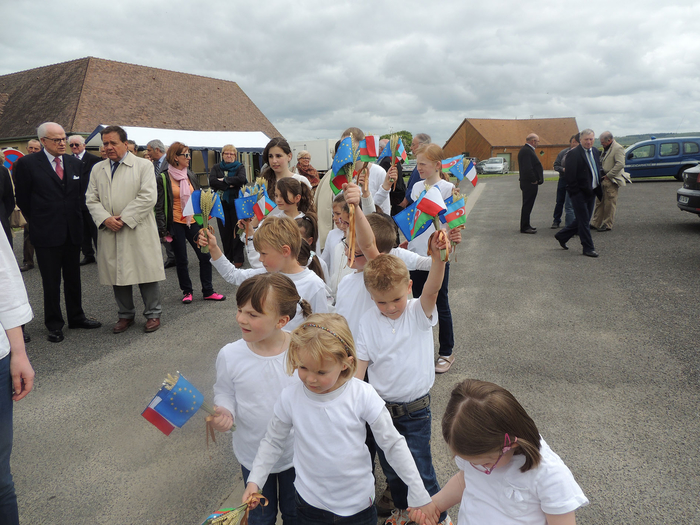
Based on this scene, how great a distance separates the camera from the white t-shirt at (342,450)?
66.9 inches

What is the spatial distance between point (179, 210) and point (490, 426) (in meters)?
5.53

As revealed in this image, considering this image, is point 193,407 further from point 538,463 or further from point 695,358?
point 695,358

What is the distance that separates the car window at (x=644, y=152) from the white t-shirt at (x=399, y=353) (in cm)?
2063

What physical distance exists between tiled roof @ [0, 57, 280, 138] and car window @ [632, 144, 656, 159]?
25.8m

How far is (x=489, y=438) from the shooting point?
1375 mm

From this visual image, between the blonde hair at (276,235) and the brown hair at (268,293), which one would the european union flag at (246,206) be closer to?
the blonde hair at (276,235)

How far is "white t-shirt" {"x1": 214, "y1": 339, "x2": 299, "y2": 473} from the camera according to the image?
197 centimetres

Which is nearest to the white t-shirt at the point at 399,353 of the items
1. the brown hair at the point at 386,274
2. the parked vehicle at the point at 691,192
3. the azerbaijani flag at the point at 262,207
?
the brown hair at the point at 386,274

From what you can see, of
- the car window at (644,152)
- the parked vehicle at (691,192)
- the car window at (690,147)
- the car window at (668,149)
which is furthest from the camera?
the car window at (644,152)

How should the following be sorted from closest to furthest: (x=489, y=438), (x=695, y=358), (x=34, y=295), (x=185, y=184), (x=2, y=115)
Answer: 1. (x=489, y=438)
2. (x=695, y=358)
3. (x=185, y=184)
4. (x=34, y=295)
5. (x=2, y=115)

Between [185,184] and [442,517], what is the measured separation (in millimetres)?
5094

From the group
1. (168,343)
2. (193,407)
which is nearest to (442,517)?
(193,407)

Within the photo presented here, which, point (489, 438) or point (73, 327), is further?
point (73, 327)

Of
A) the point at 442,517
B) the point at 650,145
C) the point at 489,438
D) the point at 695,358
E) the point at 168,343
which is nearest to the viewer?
the point at 489,438
